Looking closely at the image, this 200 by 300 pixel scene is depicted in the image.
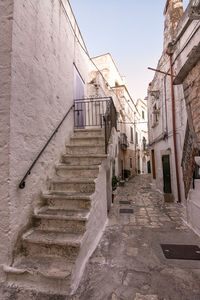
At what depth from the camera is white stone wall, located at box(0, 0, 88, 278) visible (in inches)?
76.4

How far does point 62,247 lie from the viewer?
190cm

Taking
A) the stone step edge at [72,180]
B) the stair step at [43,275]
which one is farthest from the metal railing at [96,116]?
the stair step at [43,275]

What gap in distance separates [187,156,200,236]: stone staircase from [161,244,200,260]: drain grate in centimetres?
66

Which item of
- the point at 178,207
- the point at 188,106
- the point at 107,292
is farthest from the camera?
the point at 178,207

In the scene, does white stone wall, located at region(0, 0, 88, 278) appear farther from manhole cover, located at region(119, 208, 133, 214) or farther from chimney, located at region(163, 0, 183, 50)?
chimney, located at region(163, 0, 183, 50)

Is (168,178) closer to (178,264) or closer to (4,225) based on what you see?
(178,264)

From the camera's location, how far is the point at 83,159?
3451mm

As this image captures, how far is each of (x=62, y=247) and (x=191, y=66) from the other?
11.0 feet

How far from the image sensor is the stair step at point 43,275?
1.65 meters

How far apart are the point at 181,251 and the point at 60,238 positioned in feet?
6.83

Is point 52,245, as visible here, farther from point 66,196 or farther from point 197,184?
point 197,184

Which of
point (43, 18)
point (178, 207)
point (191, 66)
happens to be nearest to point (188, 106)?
point (191, 66)

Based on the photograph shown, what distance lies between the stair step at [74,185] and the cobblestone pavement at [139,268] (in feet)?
3.44

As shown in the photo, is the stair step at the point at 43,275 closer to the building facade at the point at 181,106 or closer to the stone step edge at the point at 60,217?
the stone step edge at the point at 60,217
